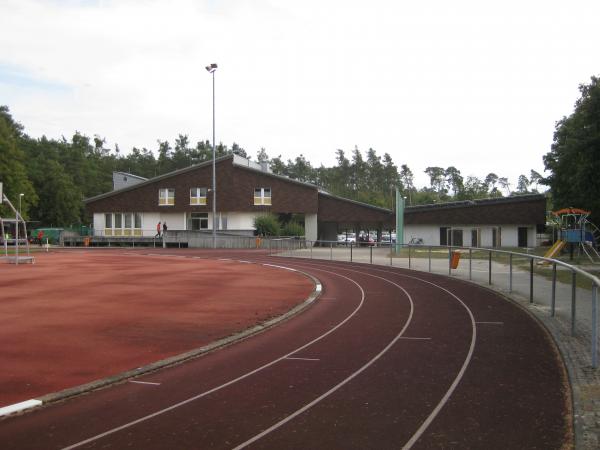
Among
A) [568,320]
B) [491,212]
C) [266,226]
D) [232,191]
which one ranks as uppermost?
[232,191]

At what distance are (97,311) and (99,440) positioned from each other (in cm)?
779

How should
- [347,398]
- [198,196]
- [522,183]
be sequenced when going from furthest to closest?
[522,183], [198,196], [347,398]

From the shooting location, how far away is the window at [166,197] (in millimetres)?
56625

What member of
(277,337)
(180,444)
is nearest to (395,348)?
(277,337)

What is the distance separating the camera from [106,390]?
6.54 meters

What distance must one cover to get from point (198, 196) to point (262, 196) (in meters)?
6.57

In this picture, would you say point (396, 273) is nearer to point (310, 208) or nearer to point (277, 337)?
point (277, 337)

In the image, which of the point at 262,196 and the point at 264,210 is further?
the point at 262,196

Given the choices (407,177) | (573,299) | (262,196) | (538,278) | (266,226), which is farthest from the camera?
(407,177)

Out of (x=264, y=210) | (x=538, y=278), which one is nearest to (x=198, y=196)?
(x=264, y=210)

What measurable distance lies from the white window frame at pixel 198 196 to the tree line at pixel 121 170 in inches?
760

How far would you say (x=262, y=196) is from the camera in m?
54.9

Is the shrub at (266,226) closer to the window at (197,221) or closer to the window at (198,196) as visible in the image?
the window at (198,196)

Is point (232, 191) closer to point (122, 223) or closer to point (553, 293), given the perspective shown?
point (122, 223)
